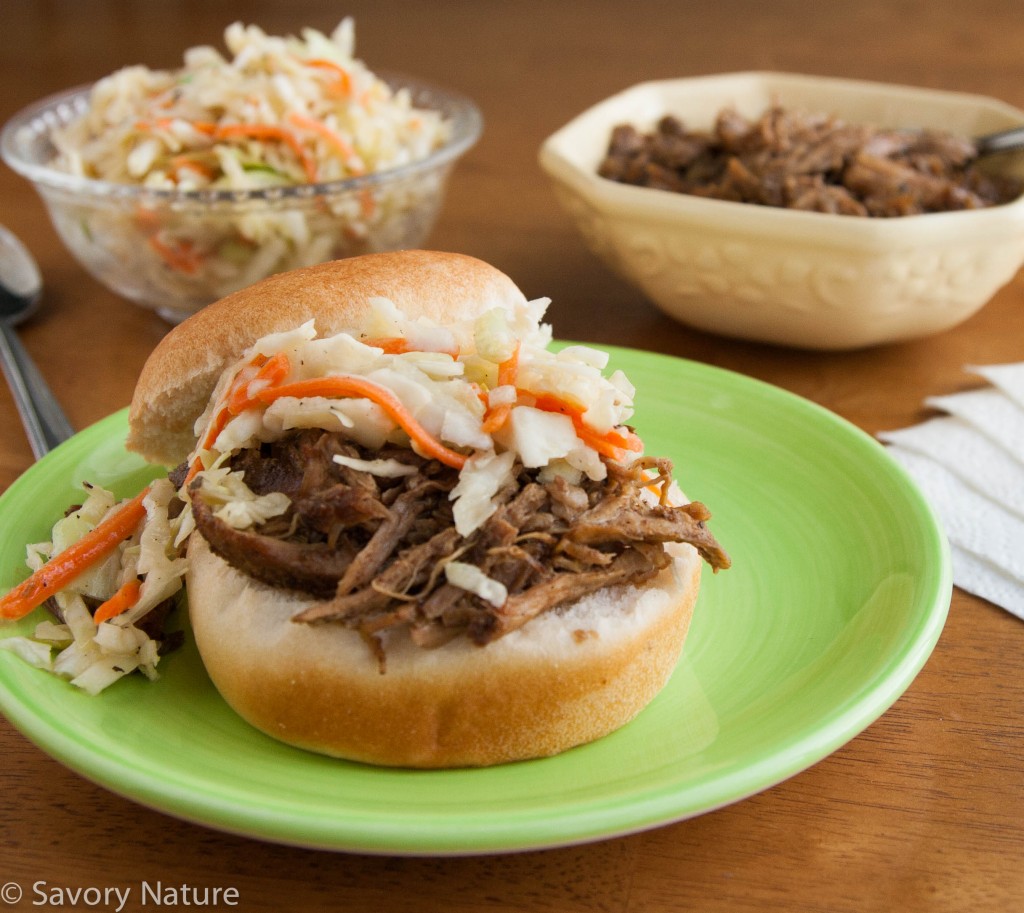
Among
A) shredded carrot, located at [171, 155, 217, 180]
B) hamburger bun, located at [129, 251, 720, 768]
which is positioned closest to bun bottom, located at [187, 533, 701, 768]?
hamburger bun, located at [129, 251, 720, 768]

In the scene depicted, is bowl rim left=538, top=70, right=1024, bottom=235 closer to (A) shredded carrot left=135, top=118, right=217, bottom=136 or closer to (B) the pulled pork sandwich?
(A) shredded carrot left=135, top=118, right=217, bottom=136

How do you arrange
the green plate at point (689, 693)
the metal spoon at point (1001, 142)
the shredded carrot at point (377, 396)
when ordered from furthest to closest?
the metal spoon at point (1001, 142) < the shredded carrot at point (377, 396) < the green plate at point (689, 693)

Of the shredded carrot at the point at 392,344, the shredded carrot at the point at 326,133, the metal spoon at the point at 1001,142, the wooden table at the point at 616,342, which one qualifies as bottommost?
the wooden table at the point at 616,342

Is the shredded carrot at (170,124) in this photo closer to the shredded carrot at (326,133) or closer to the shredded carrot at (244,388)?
the shredded carrot at (326,133)

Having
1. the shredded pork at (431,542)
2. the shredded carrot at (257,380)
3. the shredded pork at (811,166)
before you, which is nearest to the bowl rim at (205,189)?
the shredded pork at (811,166)

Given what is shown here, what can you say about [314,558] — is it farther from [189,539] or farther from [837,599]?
[837,599]

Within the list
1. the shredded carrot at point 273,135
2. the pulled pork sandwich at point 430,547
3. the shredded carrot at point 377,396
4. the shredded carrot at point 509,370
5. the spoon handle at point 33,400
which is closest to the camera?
the pulled pork sandwich at point 430,547
